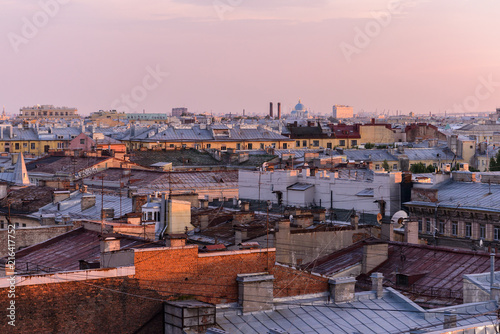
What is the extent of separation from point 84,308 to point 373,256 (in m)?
10.0

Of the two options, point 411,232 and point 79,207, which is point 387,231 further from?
point 79,207

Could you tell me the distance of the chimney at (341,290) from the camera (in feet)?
58.2

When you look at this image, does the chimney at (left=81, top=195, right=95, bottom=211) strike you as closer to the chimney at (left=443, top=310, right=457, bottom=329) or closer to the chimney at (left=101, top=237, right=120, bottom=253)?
the chimney at (left=101, top=237, right=120, bottom=253)

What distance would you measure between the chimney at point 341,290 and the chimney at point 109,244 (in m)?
4.39

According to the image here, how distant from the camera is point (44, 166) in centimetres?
6028

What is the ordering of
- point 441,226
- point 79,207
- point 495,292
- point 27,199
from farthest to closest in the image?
point 27,199 < point 79,207 < point 441,226 < point 495,292

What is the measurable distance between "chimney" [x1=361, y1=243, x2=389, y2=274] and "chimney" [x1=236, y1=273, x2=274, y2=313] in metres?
6.58

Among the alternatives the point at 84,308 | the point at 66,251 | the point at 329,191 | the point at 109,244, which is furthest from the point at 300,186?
the point at 84,308

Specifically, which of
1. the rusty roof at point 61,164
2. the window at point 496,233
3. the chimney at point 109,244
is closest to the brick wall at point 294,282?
the chimney at point 109,244

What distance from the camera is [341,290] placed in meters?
17.8

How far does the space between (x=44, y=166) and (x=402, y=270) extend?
4152 cm

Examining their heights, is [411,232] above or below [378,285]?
below

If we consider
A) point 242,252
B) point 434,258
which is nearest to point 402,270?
point 434,258

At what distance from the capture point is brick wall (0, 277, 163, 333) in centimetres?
1420
